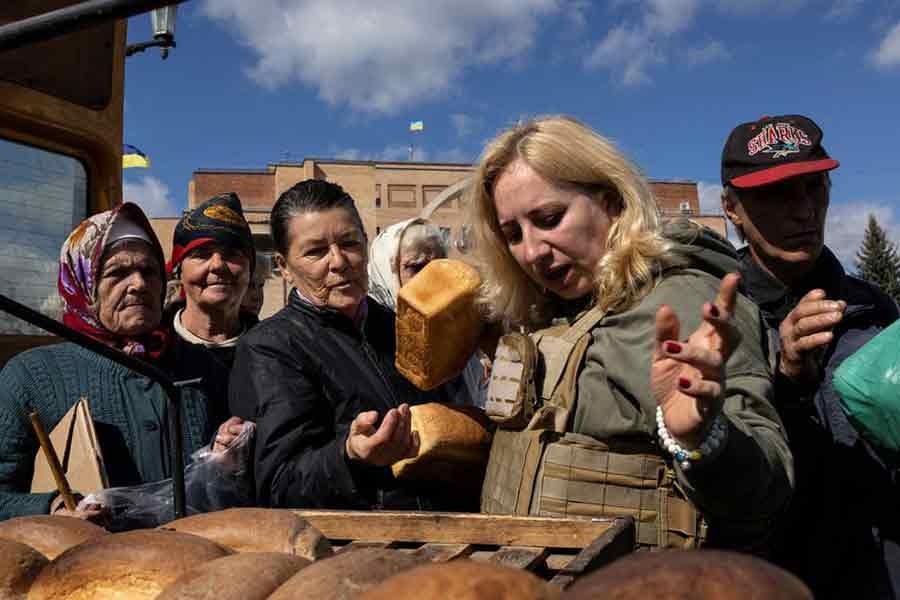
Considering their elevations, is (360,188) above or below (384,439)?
above

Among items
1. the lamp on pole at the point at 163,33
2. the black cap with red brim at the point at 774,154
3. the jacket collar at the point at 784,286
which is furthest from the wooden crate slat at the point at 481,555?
the lamp on pole at the point at 163,33

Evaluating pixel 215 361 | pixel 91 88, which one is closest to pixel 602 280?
pixel 215 361

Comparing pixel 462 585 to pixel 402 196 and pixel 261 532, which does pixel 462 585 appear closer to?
pixel 261 532

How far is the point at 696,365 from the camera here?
4.51ft

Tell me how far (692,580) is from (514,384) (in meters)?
1.33

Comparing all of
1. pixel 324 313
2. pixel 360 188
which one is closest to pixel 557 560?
pixel 324 313

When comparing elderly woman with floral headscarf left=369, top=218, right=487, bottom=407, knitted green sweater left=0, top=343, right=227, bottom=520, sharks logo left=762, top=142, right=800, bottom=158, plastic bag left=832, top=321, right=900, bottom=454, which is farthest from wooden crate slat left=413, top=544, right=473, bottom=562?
elderly woman with floral headscarf left=369, top=218, right=487, bottom=407

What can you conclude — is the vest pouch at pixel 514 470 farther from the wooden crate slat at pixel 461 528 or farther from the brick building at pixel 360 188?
the brick building at pixel 360 188

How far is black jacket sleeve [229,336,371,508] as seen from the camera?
224 centimetres

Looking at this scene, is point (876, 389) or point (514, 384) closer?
point (876, 389)

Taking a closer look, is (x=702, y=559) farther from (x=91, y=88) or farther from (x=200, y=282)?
(x=91, y=88)

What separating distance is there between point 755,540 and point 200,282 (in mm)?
2479

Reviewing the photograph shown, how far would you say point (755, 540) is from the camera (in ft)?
5.67

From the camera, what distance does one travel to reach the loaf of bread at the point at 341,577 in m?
0.82
